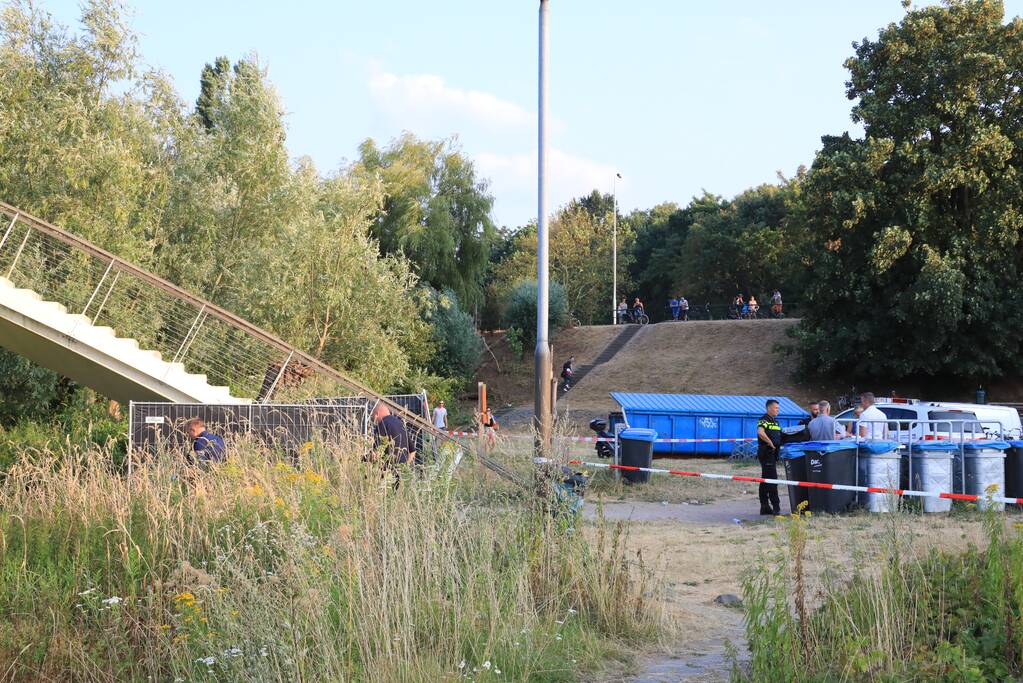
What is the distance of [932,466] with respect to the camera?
14.5 m

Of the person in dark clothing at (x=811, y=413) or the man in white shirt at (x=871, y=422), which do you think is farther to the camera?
the person in dark clothing at (x=811, y=413)

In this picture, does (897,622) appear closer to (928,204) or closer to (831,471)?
(831,471)

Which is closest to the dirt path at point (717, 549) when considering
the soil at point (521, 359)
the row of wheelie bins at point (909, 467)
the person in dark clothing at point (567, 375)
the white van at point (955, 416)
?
the row of wheelie bins at point (909, 467)

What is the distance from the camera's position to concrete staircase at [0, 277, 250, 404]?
1708 centimetres

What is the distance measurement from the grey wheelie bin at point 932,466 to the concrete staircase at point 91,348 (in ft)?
33.3

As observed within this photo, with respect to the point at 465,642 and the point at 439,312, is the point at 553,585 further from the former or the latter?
the point at 439,312

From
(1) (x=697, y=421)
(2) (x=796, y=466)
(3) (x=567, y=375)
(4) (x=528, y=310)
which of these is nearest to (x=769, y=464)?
(2) (x=796, y=466)

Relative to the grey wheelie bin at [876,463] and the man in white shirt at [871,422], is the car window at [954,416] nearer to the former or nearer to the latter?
the man in white shirt at [871,422]

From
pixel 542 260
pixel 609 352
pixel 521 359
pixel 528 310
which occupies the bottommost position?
pixel 542 260

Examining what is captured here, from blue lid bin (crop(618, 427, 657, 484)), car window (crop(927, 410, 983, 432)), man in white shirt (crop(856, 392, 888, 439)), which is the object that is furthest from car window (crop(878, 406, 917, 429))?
blue lid bin (crop(618, 427, 657, 484))

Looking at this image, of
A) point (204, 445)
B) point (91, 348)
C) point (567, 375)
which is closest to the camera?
point (204, 445)

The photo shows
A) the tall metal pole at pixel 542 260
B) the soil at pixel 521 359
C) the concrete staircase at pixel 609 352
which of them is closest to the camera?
the tall metal pole at pixel 542 260

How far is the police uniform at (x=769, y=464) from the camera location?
1502cm

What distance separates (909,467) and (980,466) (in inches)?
35.8
